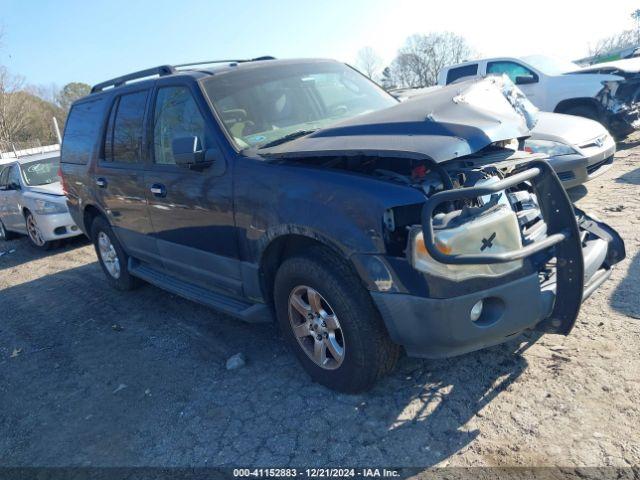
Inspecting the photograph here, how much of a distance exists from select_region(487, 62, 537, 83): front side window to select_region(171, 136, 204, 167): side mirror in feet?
Result: 26.7

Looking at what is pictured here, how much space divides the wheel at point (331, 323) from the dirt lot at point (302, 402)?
19 cm

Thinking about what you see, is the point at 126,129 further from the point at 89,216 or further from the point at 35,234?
the point at 35,234

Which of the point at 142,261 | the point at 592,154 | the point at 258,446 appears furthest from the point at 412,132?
the point at 592,154

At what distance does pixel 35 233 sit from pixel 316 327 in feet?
24.1

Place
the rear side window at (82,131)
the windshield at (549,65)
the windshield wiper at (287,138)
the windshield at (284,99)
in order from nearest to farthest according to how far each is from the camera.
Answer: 1. the windshield wiper at (287,138)
2. the windshield at (284,99)
3. the rear side window at (82,131)
4. the windshield at (549,65)

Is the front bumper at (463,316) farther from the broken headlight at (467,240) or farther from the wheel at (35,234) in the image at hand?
the wheel at (35,234)

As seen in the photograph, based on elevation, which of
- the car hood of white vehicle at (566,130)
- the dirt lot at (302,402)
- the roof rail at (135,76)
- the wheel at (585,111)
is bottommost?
the dirt lot at (302,402)

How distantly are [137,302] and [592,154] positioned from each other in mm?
5343

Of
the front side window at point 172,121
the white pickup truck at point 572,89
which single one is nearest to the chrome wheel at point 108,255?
the front side window at point 172,121

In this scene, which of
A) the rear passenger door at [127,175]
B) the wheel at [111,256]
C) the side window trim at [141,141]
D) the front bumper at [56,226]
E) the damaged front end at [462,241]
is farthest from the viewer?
the front bumper at [56,226]

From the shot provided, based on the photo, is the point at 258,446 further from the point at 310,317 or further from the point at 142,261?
the point at 142,261

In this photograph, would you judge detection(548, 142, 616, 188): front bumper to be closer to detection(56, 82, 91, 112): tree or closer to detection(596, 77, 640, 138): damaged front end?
detection(596, 77, 640, 138): damaged front end

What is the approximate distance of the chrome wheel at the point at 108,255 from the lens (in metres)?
5.51

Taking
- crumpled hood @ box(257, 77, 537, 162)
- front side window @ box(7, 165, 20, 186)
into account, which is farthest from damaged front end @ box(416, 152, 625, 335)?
front side window @ box(7, 165, 20, 186)
